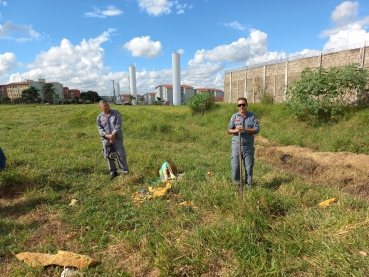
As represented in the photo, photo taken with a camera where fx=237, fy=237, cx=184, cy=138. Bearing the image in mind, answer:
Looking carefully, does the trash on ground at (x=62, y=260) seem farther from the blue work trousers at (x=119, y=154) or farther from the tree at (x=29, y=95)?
the tree at (x=29, y=95)

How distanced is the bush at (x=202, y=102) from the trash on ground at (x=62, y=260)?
1362 cm

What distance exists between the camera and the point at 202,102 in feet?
50.2

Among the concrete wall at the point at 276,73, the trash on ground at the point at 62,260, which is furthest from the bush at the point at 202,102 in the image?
the trash on ground at the point at 62,260

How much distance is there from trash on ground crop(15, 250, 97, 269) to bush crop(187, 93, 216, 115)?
536 inches

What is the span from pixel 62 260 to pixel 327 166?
544 centimetres

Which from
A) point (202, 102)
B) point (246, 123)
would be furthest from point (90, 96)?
point (246, 123)

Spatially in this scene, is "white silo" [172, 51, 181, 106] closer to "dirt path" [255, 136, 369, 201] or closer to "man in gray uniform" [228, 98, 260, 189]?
"dirt path" [255, 136, 369, 201]

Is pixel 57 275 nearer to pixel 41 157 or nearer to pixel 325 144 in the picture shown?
pixel 41 157

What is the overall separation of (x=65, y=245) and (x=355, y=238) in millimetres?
2948

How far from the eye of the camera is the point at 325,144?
717cm

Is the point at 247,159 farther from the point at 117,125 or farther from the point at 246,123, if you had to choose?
the point at 117,125

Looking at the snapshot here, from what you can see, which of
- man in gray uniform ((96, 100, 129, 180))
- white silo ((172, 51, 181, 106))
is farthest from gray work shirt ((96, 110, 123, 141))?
white silo ((172, 51, 181, 106))

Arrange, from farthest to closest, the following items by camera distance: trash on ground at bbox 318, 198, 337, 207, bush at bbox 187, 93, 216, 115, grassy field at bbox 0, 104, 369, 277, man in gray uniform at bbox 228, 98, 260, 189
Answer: bush at bbox 187, 93, 216, 115 < man in gray uniform at bbox 228, 98, 260, 189 < trash on ground at bbox 318, 198, 337, 207 < grassy field at bbox 0, 104, 369, 277

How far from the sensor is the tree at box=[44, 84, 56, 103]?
5959 centimetres
